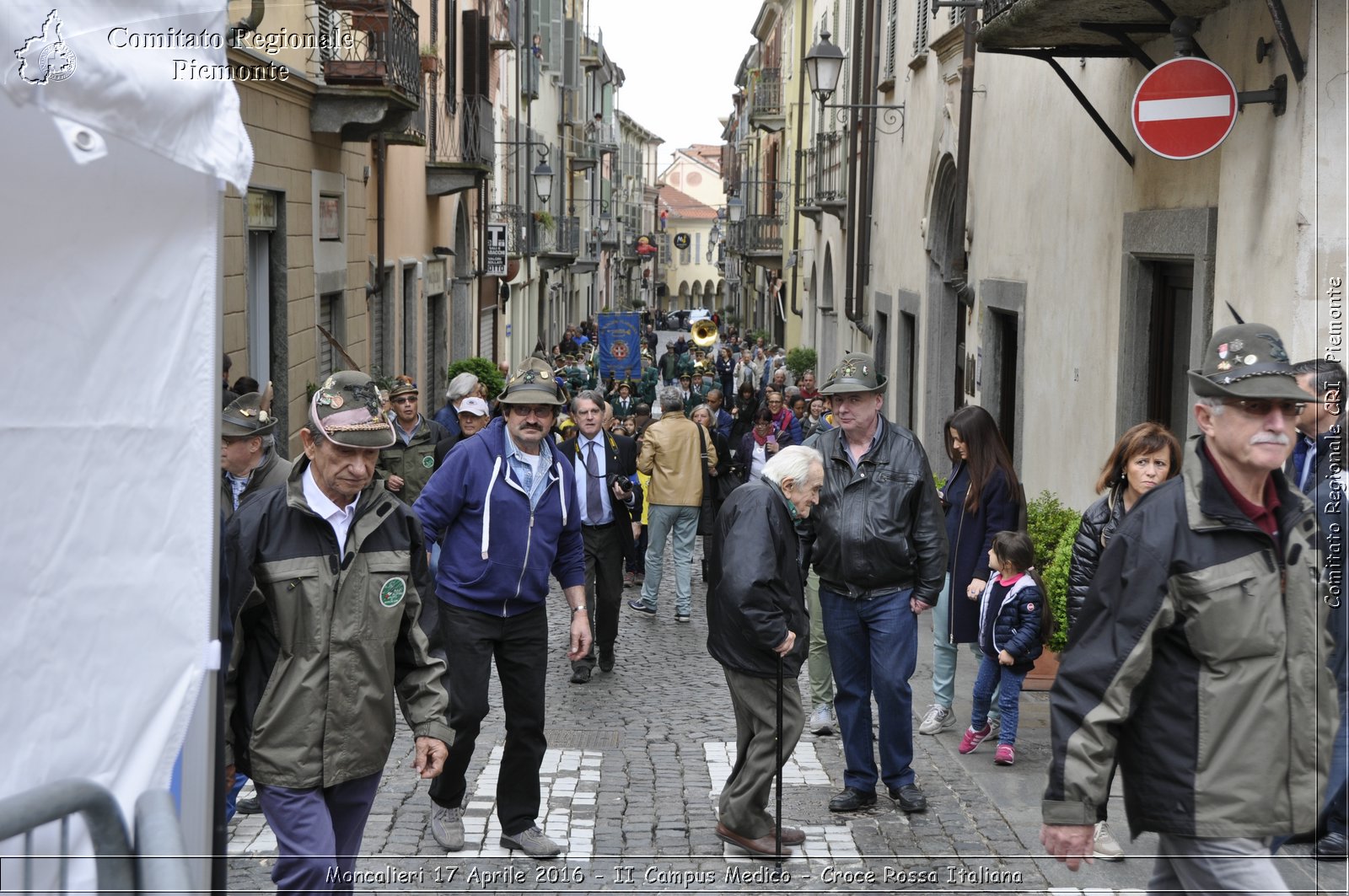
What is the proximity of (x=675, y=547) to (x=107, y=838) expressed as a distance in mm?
9181

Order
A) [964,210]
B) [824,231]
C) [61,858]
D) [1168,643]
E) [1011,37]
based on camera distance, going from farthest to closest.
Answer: [824,231] → [964,210] → [1011,37] → [1168,643] → [61,858]

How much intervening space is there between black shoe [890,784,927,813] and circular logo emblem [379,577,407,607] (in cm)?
291

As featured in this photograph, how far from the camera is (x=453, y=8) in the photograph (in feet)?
78.8

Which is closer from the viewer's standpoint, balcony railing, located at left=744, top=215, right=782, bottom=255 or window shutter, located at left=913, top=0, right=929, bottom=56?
window shutter, located at left=913, top=0, right=929, bottom=56

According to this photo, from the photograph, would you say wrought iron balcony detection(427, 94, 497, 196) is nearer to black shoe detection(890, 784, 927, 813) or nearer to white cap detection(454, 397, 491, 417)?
white cap detection(454, 397, 491, 417)

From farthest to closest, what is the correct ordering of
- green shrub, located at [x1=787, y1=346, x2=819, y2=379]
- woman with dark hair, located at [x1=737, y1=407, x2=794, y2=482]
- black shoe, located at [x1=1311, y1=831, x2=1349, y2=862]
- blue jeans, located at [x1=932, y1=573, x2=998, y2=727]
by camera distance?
green shrub, located at [x1=787, y1=346, x2=819, y2=379] < woman with dark hair, located at [x1=737, y1=407, x2=794, y2=482] < blue jeans, located at [x1=932, y1=573, x2=998, y2=727] < black shoe, located at [x1=1311, y1=831, x2=1349, y2=862]

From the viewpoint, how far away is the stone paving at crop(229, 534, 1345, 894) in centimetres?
573

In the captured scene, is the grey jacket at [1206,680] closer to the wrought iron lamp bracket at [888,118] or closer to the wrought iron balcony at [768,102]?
the wrought iron lamp bracket at [888,118]

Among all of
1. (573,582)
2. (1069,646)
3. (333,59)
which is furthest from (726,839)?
(333,59)

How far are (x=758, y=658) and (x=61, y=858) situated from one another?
3.45m

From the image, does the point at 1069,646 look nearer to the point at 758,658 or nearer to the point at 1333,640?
the point at 1333,640

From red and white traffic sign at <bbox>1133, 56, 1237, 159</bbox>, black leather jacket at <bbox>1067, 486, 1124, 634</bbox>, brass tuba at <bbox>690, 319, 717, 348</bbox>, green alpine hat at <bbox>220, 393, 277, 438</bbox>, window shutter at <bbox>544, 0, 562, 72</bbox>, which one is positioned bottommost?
black leather jacket at <bbox>1067, 486, 1124, 634</bbox>

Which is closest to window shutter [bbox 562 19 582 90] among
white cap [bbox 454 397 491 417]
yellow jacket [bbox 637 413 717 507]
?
yellow jacket [bbox 637 413 717 507]

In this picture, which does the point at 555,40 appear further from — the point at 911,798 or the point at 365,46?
the point at 911,798
